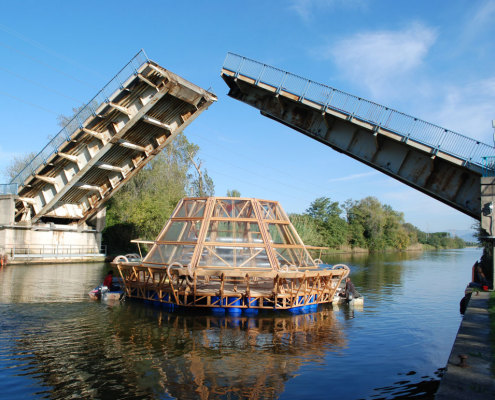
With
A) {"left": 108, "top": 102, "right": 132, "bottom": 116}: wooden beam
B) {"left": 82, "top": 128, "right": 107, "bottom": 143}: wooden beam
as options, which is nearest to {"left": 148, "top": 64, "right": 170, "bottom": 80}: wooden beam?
{"left": 108, "top": 102, "right": 132, "bottom": 116}: wooden beam

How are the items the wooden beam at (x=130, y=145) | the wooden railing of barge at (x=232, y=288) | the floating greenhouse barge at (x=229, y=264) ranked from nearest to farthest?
the wooden railing of barge at (x=232, y=288) → the floating greenhouse barge at (x=229, y=264) → the wooden beam at (x=130, y=145)

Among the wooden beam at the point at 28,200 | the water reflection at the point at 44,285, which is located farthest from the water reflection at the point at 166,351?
the wooden beam at the point at 28,200

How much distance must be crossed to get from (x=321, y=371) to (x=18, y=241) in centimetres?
3028

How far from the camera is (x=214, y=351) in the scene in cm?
987

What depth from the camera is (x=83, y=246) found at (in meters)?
36.6

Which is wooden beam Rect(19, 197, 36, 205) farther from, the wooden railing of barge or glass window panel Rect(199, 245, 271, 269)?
glass window panel Rect(199, 245, 271, 269)

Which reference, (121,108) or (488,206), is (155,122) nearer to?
(121,108)

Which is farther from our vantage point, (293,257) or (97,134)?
(97,134)

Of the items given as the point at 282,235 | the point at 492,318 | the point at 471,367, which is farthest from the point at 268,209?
the point at 471,367

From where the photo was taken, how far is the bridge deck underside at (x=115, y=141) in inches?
979

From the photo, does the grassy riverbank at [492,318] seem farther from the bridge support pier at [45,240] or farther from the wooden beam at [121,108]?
the bridge support pier at [45,240]

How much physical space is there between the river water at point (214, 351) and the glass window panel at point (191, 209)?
4.07 m

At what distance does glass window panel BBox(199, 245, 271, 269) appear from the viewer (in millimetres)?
14261

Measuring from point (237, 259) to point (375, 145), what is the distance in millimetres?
8705
